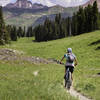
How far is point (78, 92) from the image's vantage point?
45.9ft

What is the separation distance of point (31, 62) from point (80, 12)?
78.4 metres

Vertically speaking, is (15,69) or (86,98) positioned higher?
(86,98)

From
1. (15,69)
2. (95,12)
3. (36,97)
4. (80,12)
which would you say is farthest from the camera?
(80,12)

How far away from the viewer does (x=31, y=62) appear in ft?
109

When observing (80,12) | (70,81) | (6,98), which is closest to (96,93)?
(70,81)

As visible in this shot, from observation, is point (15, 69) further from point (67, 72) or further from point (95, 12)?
point (95, 12)

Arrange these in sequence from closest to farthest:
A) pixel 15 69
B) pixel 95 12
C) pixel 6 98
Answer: pixel 6 98, pixel 15 69, pixel 95 12

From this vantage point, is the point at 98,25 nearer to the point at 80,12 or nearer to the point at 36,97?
the point at 80,12

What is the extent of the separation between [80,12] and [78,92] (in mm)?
95810

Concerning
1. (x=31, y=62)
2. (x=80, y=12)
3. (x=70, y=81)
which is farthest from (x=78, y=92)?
(x=80, y=12)

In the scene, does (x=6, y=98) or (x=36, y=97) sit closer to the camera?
(x=6, y=98)

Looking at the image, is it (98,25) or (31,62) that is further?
(98,25)

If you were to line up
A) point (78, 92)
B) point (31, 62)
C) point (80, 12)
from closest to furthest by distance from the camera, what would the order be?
1. point (78, 92)
2. point (31, 62)
3. point (80, 12)

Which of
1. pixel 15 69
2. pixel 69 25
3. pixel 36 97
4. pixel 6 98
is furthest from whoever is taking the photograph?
pixel 69 25
